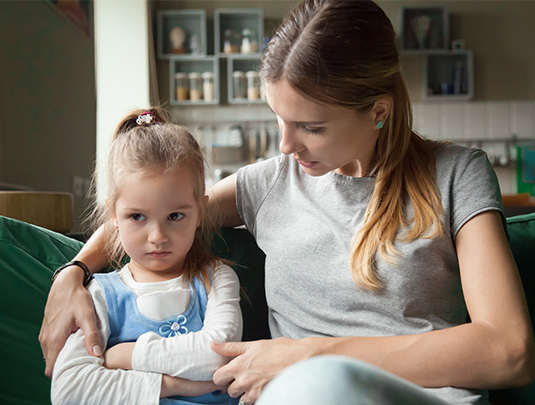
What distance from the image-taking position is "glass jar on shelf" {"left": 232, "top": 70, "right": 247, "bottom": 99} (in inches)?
195

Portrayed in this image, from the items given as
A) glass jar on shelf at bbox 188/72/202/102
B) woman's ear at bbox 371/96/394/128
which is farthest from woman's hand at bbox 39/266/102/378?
glass jar on shelf at bbox 188/72/202/102

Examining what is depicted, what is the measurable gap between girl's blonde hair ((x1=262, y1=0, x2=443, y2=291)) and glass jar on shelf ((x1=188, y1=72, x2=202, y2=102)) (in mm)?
4162

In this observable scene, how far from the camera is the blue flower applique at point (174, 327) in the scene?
92 cm

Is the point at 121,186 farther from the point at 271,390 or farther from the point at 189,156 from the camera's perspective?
the point at 271,390

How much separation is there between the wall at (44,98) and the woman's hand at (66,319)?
1.44 meters

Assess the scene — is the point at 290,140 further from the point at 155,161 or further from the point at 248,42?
the point at 248,42

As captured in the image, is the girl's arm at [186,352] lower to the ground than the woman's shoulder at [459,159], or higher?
lower

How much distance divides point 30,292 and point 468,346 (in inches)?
34.7

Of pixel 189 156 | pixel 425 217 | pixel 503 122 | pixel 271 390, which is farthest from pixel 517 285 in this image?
pixel 503 122

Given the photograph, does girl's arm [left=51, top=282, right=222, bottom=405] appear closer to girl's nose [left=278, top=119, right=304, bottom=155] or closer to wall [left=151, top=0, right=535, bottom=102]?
girl's nose [left=278, top=119, right=304, bottom=155]

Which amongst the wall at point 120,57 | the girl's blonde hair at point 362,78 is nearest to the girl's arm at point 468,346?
the girl's blonde hair at point 362,78

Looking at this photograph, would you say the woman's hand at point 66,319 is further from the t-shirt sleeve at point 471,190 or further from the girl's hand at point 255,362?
the t-shirt sleeve at point 471,190

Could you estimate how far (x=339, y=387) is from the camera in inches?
17.6

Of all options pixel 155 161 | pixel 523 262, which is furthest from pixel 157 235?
pixel 523 262
